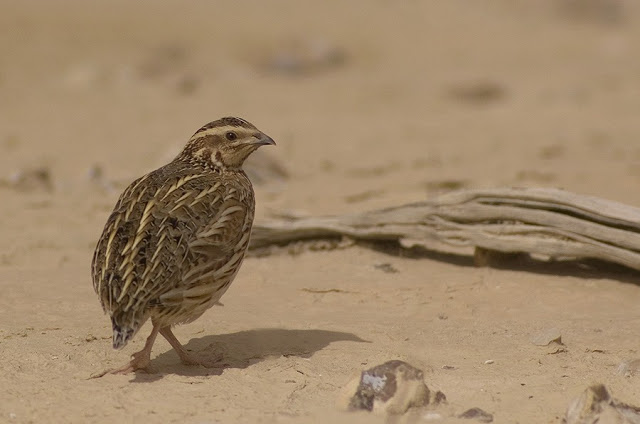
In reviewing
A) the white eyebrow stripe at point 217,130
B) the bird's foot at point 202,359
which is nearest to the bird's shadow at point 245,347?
the bird's foot at point 202,359

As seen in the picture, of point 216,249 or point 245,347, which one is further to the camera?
point 245,347

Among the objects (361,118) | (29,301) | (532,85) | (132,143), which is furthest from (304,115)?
(29,301)

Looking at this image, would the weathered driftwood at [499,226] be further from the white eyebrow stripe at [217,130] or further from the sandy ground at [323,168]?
the white eyebrow stripe at [217,130]

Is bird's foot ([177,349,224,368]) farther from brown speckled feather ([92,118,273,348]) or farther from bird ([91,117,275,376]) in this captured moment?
brown speckled feather ([92,118,273,348])

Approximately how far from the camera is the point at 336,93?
63.3 ft

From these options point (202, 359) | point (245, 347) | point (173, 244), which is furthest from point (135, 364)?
point (245, 347)

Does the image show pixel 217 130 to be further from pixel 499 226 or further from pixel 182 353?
pixel 499 226

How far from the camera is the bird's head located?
6863 millimetres

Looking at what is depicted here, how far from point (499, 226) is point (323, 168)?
557 cm

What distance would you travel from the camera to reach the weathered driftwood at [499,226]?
307 inches

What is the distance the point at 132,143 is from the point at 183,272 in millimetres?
9364

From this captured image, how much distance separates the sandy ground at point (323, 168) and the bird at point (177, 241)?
414mm

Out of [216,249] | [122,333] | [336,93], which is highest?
[336,93]

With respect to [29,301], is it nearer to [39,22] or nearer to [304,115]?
[304,115]
